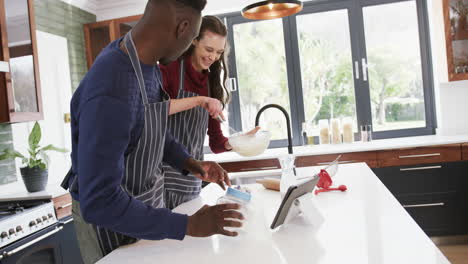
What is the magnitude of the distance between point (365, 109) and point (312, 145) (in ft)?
2.14

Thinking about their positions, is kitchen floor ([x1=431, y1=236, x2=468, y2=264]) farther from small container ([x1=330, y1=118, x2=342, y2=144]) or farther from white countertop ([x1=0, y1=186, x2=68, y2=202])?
white countertop ([x1=0, y1=186, x2=68, y2=202])

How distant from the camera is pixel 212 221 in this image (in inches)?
42.9

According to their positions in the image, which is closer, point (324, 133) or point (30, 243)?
point (30, 243)

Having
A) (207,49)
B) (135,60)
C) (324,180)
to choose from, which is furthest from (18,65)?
(324,180)

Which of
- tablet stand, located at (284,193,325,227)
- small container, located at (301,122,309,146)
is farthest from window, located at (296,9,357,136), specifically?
tablet stand, located at (284,193,325,227)

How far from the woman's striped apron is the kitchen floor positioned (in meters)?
2.39

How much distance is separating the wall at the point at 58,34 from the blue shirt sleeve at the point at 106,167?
98.4 inches

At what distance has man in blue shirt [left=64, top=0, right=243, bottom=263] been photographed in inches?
38.3

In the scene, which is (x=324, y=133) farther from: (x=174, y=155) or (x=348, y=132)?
(x=174, y=155)

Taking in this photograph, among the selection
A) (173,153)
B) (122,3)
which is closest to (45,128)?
(122,3)

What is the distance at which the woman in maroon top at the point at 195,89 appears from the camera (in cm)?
178

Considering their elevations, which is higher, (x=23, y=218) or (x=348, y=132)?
(x=348, y=132)

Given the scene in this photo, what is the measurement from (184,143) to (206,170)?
32 centimetres

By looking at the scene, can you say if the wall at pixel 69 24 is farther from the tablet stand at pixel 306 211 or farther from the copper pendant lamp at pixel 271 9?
the tablet stand at pixel 306 211
